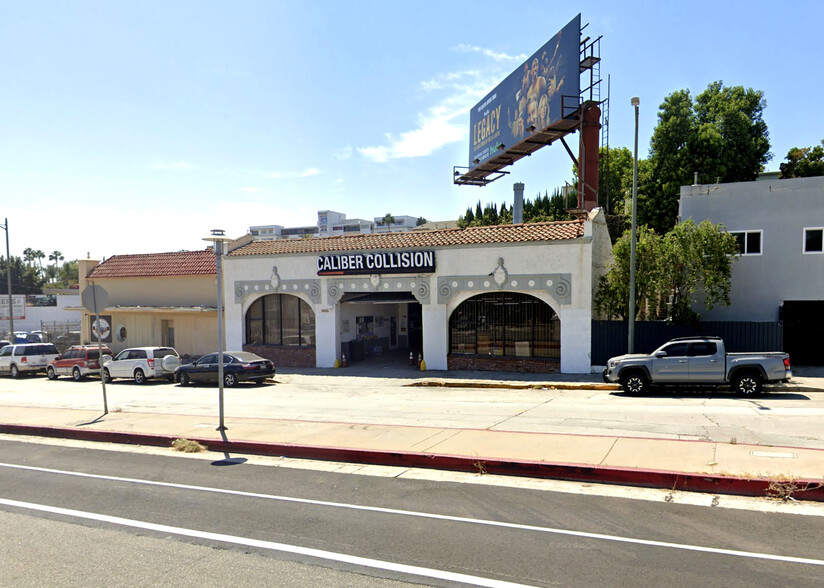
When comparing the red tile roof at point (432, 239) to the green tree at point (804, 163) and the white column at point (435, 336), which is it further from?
the green tree at point (804, 163)

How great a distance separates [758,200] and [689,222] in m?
3.18

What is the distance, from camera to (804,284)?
23.0 m

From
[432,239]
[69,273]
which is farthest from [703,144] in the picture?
[69,273]

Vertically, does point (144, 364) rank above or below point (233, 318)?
below

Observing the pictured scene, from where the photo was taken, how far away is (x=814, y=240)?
22.9 metres

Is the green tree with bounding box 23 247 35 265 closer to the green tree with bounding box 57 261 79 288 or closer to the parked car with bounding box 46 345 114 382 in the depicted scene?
the green tree with bounding box 57 261 79 288

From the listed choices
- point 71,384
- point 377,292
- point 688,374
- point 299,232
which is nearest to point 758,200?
point 688,374

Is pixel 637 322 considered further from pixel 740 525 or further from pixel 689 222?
pixel 740 525

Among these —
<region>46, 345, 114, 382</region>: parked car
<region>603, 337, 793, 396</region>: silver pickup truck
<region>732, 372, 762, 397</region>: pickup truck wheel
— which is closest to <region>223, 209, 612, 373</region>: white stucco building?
<region>603, 337, 793, 396</region>: silver pickup truck

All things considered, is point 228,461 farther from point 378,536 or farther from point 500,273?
point 500,273

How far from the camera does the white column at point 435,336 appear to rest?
2548 centimetres

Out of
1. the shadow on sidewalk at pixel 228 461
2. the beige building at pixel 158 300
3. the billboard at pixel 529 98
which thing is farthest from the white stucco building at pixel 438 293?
the shadow on sidewalk at pixel 228 461

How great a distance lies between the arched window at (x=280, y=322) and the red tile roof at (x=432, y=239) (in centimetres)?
245

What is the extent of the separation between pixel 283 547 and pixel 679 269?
2012 cm
